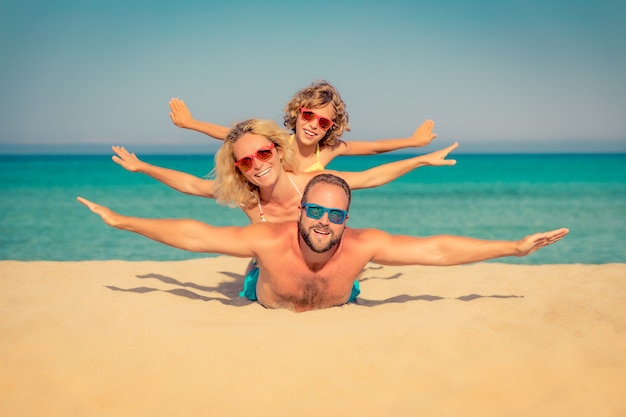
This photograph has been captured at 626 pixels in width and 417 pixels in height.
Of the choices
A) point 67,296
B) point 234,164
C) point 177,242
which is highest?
point 234,164

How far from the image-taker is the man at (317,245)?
14.3 feet

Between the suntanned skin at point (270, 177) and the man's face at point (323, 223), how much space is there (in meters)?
0.89

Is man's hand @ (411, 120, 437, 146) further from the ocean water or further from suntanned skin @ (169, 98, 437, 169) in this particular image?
the ocean water

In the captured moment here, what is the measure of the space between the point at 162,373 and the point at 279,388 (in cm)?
70

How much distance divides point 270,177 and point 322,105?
1.17 m

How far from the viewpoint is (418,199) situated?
24312mm

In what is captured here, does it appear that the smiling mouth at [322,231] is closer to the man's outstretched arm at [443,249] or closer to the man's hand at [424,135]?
the man's outstretched arm at [443,249]

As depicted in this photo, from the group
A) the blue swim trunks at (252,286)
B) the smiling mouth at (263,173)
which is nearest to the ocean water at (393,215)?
the blue swim trunks at (252,286)

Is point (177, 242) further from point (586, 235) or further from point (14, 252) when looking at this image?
point (586, 235)

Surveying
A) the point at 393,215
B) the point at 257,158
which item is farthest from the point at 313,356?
the point at 393,215

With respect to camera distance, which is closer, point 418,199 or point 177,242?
point 177,242

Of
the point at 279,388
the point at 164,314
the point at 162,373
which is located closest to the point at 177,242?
the point at 164,314

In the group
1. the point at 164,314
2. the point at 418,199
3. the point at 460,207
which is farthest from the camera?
the point at 418,199

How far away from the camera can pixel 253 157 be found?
5074 millimetres
